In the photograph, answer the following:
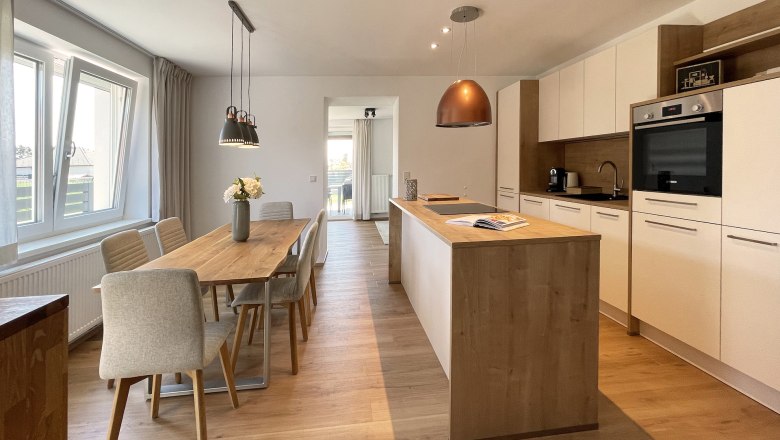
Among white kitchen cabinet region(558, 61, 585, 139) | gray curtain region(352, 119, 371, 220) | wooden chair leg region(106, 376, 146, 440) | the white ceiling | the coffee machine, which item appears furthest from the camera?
gray curtain region(352, 119, 371, 220)

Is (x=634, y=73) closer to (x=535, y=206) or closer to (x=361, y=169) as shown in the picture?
(x=535, y=206)

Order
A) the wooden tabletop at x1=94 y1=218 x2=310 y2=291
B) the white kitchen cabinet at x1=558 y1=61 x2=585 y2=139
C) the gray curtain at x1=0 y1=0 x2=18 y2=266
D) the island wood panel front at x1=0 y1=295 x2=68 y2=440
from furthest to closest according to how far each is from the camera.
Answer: the white kitchen cabinet at x1=558 y1=61 x2=585 y2=139 < the gray curtain at x1=0 y1=0 x2=18 y2=266 < the wooden tabletop at x1=94 y1=218 x2=310 y2=291 < the island wood panel front at x1=0 y1=295 x2=68 y2=440

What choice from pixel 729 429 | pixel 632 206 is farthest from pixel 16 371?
pixel 632 206

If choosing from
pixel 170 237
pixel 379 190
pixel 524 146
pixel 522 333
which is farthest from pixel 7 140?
pixel 379 190

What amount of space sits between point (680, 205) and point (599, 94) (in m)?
1.39

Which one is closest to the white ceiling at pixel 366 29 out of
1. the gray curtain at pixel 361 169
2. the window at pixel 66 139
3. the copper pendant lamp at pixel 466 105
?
the window at pixel 66 139

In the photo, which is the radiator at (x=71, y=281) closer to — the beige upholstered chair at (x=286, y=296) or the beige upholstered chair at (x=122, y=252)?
the beige upholstered chair at (x=122, y=252)

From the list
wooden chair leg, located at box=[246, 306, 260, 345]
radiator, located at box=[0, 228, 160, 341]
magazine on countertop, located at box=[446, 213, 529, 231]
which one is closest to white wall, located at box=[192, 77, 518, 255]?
radiator, located at box=[0, 228, 160, 341]

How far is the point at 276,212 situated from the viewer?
429 cm

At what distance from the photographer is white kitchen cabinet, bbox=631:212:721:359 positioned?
232 centimetres

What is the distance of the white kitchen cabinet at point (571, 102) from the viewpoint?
3.76 meters

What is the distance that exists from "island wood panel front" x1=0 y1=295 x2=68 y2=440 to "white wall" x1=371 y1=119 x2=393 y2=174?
9.50m

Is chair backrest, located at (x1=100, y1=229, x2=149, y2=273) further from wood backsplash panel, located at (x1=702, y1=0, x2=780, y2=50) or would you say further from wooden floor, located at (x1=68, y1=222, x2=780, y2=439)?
wood backsplash panel, located at (x1=702, y1=0, x2=780, y2=50)

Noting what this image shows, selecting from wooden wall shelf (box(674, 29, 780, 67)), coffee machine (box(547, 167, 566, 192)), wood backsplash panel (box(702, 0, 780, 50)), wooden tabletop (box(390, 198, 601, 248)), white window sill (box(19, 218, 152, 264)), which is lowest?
white window sill (box(19, 218, 152, 264))
